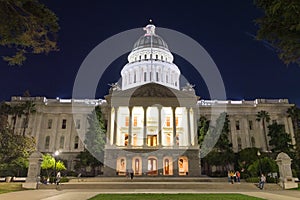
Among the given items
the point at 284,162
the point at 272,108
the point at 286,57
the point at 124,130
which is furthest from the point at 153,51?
the point at 286,57

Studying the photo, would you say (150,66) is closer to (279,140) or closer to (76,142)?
(76,142)

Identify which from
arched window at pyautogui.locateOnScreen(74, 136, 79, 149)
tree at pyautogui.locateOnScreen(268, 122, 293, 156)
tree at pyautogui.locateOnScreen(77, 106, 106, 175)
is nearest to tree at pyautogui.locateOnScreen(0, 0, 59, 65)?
tree at pyautogui.locateOnScreen(77, 106, 106, 175)

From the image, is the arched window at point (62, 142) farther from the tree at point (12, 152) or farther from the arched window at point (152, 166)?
the arched window at point (152, 166)

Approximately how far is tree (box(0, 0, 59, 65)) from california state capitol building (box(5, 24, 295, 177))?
3030 cm

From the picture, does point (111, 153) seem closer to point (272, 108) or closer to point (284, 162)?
point (284, 162)

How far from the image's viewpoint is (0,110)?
175ft

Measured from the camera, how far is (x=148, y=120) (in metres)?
48.6

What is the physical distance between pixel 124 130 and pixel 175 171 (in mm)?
13814

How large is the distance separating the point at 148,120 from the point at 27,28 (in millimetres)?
37793

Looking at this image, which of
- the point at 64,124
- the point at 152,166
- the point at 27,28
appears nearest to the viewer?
the point at 27,28

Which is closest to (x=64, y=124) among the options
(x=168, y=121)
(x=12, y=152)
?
(x=12, y=152)

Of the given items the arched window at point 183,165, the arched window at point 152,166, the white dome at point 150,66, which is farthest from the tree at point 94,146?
the white dome at point 150,66

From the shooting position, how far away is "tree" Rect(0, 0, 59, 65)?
1144 cm

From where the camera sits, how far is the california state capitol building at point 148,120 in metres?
41.1
